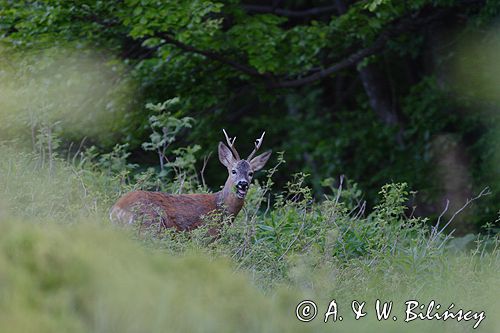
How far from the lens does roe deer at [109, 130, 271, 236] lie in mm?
7848

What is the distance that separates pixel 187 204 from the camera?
872 cm

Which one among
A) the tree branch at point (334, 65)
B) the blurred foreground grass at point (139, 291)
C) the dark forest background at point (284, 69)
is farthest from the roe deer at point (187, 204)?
the tree branch at point (334, 65)

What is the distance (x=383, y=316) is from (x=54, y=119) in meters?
7.07

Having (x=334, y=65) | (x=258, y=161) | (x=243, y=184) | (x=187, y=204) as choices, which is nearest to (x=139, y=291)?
(x=187, y=204)

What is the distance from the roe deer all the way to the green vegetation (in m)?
0.20

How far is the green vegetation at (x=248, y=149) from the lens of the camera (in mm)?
5094

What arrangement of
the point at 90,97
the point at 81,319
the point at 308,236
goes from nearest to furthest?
the point at 81,319 → the point at 308,236 → the point at 90,97

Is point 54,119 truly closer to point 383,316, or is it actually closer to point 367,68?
point 367,68

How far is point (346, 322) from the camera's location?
232 inches

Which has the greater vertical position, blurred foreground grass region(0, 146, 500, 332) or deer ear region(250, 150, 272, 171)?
blurred foreground grass region(0, 146, 500, 332)

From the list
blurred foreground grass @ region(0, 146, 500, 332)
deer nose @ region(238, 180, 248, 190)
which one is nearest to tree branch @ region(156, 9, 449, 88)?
deer nose @ region(238, 180, 248, 190)

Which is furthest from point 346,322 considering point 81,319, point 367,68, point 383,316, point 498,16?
point 367,68

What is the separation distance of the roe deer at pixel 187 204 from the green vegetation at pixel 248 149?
196mm

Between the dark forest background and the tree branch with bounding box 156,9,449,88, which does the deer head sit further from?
the tree branch with bounding box 156,9,449,88
